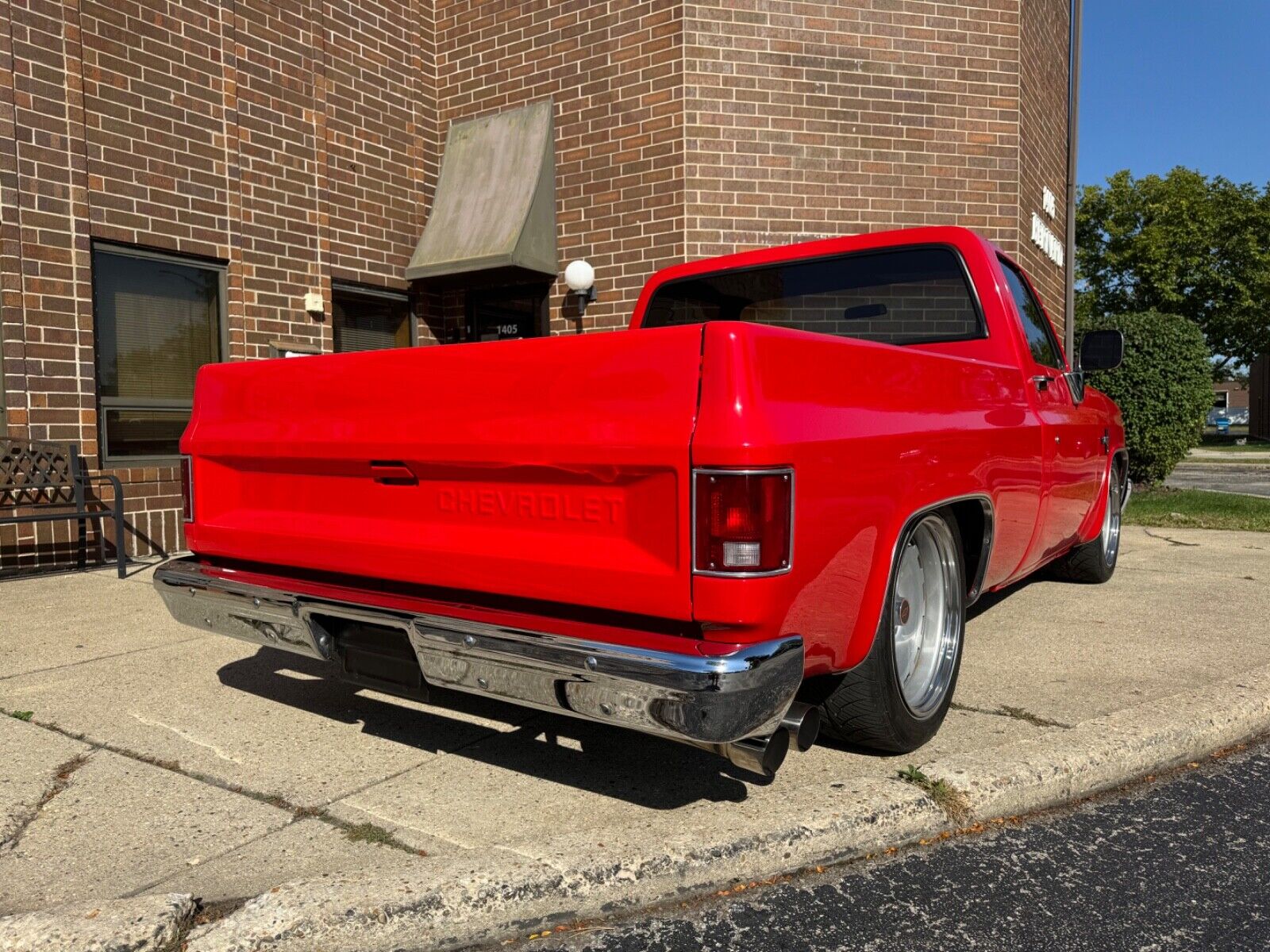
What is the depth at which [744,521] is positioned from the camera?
7.39 ft

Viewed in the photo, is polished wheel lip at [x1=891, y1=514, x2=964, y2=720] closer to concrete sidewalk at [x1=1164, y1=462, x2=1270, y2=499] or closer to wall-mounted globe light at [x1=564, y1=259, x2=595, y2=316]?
wall-mounted globe light at [x1=564, y1=259, x2=595, y2=316]

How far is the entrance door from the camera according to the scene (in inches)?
408

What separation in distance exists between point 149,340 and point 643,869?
7.08 metres

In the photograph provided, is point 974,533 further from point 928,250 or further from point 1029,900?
point 1029,900

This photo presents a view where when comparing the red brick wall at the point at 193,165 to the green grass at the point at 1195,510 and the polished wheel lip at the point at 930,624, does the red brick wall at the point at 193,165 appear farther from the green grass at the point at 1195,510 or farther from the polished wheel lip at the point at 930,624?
the green grass at the point at 1195,510

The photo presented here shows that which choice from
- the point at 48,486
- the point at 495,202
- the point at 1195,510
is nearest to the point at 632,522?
the point at 48,486

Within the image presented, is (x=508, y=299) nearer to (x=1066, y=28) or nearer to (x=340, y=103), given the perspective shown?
(x=340, y=103)

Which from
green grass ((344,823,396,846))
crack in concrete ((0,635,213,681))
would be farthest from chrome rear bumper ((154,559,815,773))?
crack in concrete ((0,635,213,681))

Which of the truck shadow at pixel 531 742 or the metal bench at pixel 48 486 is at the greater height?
the metal bench at pixel 48 486

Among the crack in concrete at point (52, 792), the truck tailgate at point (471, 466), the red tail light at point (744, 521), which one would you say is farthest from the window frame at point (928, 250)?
the crack in concrete at point (52, 792)

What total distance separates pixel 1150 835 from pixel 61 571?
705 centimetres

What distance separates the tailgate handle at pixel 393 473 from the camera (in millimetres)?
2844

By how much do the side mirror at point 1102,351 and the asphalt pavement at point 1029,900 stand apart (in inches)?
111

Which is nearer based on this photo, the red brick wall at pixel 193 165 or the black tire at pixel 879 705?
the black tire at pixel 879 705
